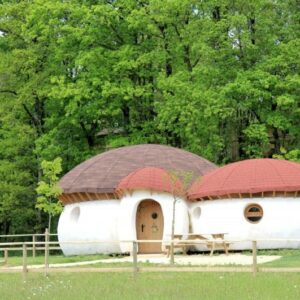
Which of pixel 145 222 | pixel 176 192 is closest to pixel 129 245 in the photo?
pixel 145 222

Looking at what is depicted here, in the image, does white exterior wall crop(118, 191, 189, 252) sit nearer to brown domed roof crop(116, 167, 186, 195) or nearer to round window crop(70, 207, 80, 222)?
brown domed roof crop(116, 167, 186, 195)

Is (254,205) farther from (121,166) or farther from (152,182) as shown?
(121,166)

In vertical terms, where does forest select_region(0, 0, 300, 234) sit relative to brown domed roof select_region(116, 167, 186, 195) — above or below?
above

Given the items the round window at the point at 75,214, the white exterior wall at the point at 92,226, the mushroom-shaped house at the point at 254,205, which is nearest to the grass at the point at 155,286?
the mushroom-shaped house at the point at 254,205

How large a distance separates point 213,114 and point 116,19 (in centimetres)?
728

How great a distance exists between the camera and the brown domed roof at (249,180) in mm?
24438

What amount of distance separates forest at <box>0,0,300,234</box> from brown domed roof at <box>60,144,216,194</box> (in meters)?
4.25

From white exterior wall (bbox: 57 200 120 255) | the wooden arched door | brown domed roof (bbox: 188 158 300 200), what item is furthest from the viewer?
white exterior wall (bbox: 57 200 120 255)

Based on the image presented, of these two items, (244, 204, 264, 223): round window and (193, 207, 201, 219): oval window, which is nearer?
(244, 204, 264, 223): round window

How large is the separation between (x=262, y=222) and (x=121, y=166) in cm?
601

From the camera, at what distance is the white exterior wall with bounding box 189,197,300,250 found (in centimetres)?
2453

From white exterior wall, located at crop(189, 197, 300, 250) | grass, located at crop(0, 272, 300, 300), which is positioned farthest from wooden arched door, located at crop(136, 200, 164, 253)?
grass, located at crop(0, 272, 300, 300)

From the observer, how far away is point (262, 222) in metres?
24.6

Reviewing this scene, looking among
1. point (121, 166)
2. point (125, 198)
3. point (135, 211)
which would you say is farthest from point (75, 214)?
point (135, 211)
